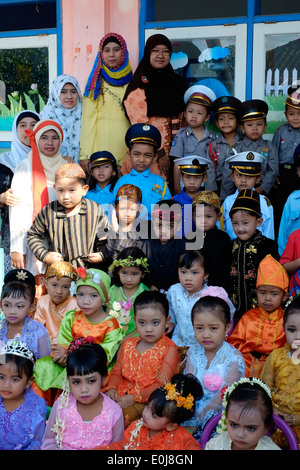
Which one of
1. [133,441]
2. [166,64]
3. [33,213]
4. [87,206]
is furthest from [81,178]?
[133,441]

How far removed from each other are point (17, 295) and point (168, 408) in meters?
1.49

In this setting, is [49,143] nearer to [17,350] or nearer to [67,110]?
[67,110]

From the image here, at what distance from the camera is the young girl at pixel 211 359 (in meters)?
3.72

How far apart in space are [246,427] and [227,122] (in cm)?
304

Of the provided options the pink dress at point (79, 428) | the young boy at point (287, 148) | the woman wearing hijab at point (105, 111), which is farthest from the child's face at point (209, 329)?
the woman wearing hijab at point (105, 111)

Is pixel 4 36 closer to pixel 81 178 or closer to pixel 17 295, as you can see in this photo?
pixel 81 178

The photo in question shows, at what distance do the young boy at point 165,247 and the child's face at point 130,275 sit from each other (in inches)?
8.3

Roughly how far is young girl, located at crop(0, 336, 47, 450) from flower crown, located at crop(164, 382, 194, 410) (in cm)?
81

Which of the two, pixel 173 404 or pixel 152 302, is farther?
pixel 152 302

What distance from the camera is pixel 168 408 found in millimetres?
3316

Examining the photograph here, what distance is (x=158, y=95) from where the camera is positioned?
5.78 metres

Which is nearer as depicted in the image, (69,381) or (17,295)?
(69,381)

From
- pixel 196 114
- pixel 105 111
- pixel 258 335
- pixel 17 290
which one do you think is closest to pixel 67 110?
pixel 105 111

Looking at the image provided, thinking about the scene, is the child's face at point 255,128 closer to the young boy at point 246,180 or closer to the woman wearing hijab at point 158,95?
the young boy at point 246,180
